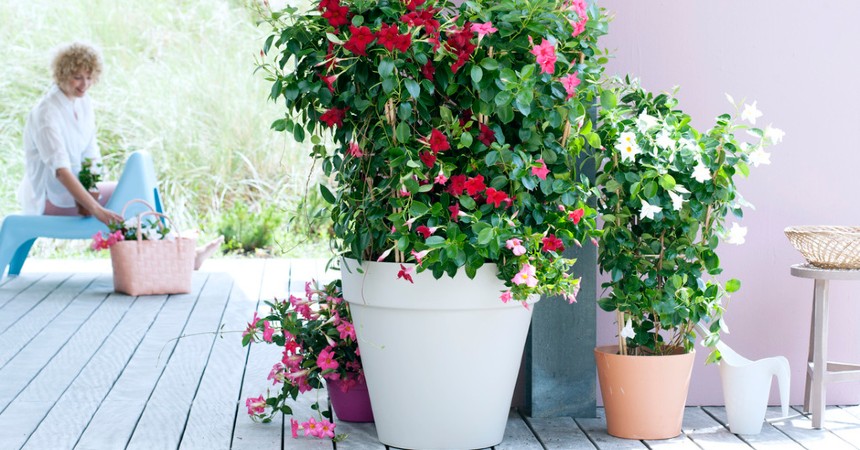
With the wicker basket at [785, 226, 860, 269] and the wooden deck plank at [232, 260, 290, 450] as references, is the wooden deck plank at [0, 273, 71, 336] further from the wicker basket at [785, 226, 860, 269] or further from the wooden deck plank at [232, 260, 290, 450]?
the wicker basket at [785, 226, 860, 269]

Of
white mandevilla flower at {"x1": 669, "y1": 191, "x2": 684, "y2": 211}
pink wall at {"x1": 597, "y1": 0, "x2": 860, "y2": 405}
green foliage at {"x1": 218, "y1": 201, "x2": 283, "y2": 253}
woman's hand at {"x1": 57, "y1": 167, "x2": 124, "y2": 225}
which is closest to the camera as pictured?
white mandevilla flower at {"x1": 669, "y1": 191, "x2": 684, "y2": 211}

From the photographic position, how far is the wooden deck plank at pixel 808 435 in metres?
2.48

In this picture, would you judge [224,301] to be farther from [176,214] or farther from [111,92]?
[111,92]

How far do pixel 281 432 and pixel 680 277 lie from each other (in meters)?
1.07

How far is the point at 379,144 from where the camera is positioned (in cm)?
227

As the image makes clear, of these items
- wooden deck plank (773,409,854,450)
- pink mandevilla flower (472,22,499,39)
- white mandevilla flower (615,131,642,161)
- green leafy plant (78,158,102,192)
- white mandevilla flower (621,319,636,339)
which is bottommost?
wooden deck plank (773,409,854,450)

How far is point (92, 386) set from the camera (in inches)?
122

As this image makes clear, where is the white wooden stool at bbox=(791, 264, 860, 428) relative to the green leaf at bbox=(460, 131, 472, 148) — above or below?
below

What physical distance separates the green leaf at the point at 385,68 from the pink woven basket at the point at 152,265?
2.93 metres

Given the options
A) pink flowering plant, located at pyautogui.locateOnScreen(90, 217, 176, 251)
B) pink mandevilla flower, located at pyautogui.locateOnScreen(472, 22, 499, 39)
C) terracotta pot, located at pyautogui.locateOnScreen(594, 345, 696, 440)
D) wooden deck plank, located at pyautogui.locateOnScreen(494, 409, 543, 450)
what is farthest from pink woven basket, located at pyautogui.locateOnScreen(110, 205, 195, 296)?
pink mandevilla flower, located at pyautogui.locateOnScreen(472, 22, 499, 39)

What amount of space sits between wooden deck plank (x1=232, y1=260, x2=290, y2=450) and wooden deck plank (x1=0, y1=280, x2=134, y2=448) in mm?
525

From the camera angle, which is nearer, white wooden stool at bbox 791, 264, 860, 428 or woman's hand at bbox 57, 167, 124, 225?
white wooden stool at bbox 791, 264, 860, 428

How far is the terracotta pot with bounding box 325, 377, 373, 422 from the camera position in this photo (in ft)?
8.67

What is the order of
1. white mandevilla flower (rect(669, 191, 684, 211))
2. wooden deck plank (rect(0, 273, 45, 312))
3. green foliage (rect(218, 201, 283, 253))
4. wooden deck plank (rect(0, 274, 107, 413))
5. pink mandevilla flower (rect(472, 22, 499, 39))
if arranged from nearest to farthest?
pink mandevilla flower (rect(472, 22, 499, 39)) < white mandevilla flower (rect(669, 191, 684, 211)) < wooden deck plank (rect(0, 274, 107, 413)) < wooden deck plank (rect(0, 273, 45, 312)) < green foliage (rect(218, 201, 283, 253))
